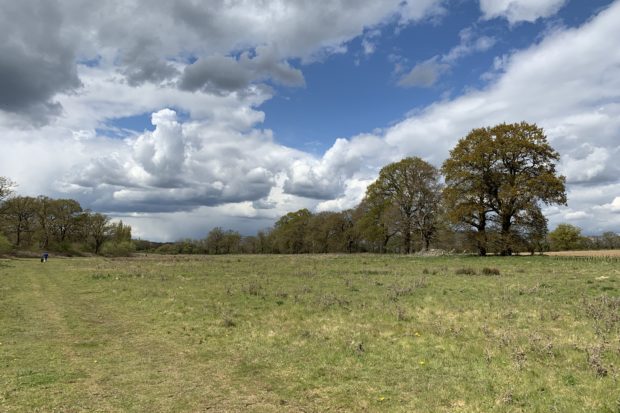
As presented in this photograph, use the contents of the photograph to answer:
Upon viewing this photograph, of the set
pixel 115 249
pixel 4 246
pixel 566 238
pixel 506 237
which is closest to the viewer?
pixel 506 237

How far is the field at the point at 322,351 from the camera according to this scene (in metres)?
7.66

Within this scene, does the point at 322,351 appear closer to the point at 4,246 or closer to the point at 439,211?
the point at 439,211

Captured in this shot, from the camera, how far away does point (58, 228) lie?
104688 mm

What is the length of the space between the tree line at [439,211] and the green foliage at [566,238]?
707 mm

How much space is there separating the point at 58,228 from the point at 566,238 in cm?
14058

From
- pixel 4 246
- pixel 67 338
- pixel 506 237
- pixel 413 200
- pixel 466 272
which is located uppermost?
pixel 413 200

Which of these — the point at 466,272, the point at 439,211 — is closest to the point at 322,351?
the point at 466,272

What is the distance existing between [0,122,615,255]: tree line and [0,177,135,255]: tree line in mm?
233

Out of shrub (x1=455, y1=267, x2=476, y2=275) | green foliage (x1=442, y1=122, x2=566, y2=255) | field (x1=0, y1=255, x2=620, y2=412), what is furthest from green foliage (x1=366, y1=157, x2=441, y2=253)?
field (x1=0, y1=255, x2=620, y2=412)

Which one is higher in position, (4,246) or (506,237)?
(506,237)

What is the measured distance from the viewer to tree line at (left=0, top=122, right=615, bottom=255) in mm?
43875

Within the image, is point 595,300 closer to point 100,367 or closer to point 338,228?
point 100,367

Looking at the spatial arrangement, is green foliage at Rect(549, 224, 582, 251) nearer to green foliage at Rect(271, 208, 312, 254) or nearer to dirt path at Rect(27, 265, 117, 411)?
green foliage at Rect(271, 208, 312, 254)

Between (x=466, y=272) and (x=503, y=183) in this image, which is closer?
(x=466, y=272)
